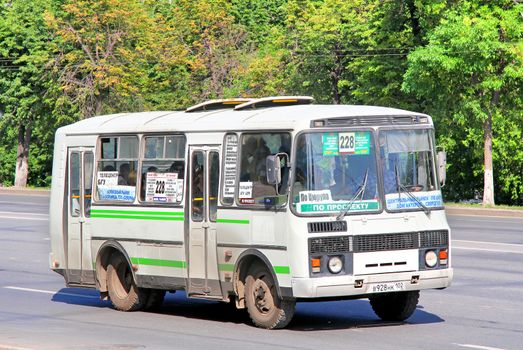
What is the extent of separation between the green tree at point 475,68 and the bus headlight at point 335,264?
3172 centimetres

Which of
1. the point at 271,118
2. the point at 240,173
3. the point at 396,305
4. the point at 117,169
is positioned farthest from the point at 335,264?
the point at 117,169

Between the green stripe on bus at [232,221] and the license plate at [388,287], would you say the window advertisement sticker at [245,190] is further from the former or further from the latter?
the license plate at [388,287]

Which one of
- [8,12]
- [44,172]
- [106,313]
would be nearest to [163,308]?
[106,313]

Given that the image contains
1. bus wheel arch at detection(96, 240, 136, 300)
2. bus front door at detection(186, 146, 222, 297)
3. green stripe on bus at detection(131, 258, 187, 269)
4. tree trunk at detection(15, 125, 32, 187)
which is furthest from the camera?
tree trunk at detection(15, 125, 32, 187)

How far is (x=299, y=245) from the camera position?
12883mm

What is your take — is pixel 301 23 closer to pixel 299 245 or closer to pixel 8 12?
pixel 8 12

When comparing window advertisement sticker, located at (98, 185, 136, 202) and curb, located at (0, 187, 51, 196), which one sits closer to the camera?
window advertisement sticker, located at (98, 185, 136, 202)

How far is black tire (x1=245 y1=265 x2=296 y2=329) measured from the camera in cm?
1326

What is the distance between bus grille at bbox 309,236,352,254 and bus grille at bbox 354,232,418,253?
10 cm

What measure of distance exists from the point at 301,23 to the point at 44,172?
25.5 m

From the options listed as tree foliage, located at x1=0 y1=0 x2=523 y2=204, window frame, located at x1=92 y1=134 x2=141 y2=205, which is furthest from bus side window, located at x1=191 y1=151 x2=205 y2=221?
tree foliage, located at x1=0 y1=0 x2=523 y2=204

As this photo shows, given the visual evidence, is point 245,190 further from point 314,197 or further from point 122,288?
point 122,288

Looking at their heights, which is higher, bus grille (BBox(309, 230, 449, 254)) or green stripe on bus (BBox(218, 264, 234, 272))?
bus grille (BBox(309, 230, 449, 254))

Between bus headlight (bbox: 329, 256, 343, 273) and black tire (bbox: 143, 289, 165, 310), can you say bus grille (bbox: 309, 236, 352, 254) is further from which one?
black tire (bbox: 143, 289, 165, 310)
